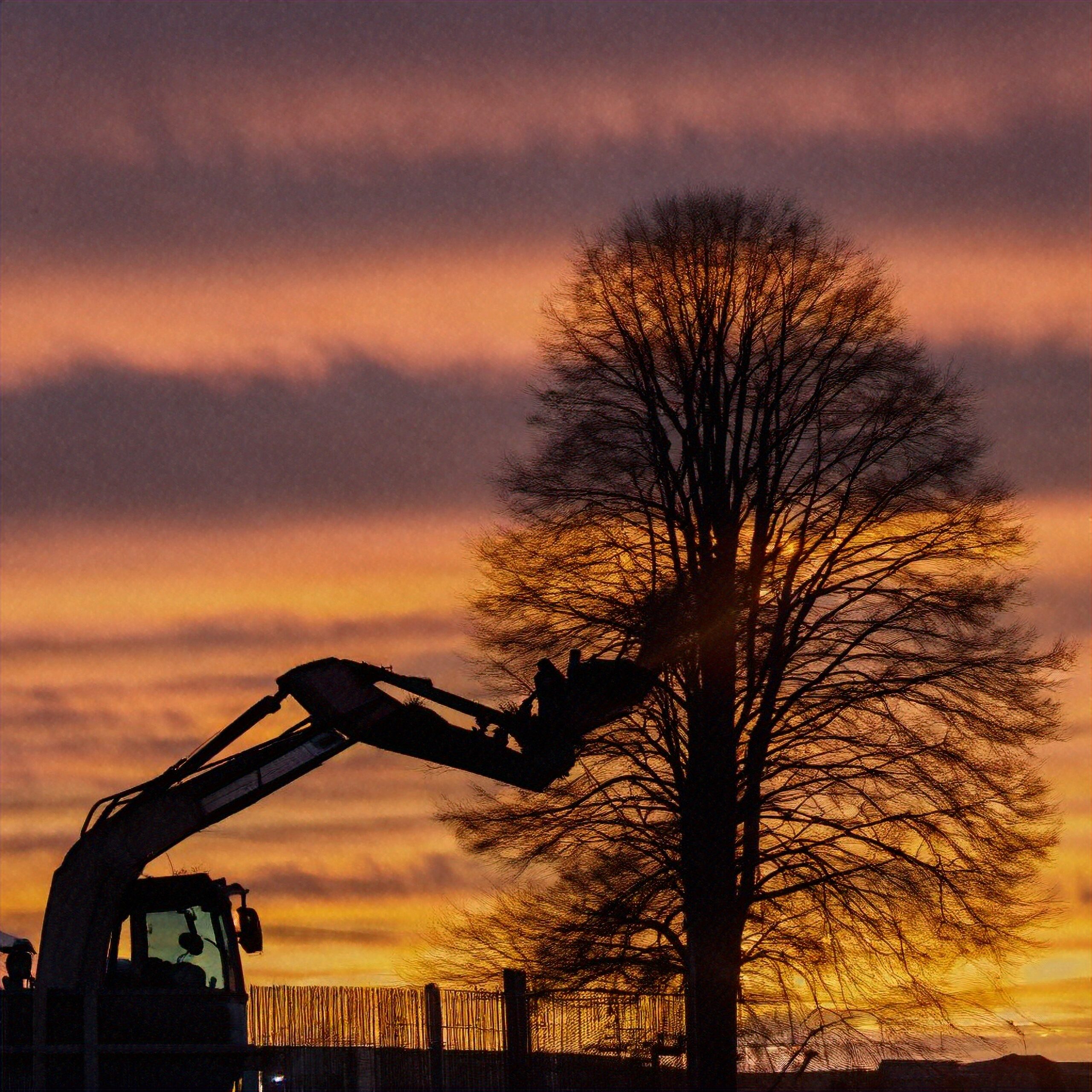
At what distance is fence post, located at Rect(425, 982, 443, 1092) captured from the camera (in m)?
28.8

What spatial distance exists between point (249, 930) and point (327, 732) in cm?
309

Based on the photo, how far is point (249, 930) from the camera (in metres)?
26.6

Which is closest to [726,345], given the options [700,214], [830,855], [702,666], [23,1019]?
[700,214]

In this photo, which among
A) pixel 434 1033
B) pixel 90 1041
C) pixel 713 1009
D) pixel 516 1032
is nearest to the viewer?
pixel 90 1041

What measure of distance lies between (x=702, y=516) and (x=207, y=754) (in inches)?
531

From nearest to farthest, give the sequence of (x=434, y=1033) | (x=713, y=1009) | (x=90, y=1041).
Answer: (x=90, y=1041) → (x=434, y=1033) → (x=713, y=1009)


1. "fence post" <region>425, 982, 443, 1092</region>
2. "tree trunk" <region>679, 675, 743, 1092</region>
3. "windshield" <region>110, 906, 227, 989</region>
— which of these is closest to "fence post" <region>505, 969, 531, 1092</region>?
"fence post" <region>425, 982, 443, 1092</region>

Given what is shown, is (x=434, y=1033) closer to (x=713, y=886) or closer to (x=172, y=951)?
(x=172, y=951)

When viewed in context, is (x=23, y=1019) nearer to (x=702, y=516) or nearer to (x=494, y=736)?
(x=494, y=736)

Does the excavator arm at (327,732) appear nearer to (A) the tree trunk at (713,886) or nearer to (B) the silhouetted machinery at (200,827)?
(B) the silhouetted machinery at (200,827)

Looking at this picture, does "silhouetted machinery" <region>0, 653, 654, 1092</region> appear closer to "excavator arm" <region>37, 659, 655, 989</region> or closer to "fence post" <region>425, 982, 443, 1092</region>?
"excavator arm" <region>37, 659, 655, 989</region>

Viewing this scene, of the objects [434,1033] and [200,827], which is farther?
[434,1033]

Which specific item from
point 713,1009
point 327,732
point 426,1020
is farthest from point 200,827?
point 713,1009

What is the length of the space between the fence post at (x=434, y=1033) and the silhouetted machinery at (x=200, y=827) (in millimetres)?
3825
